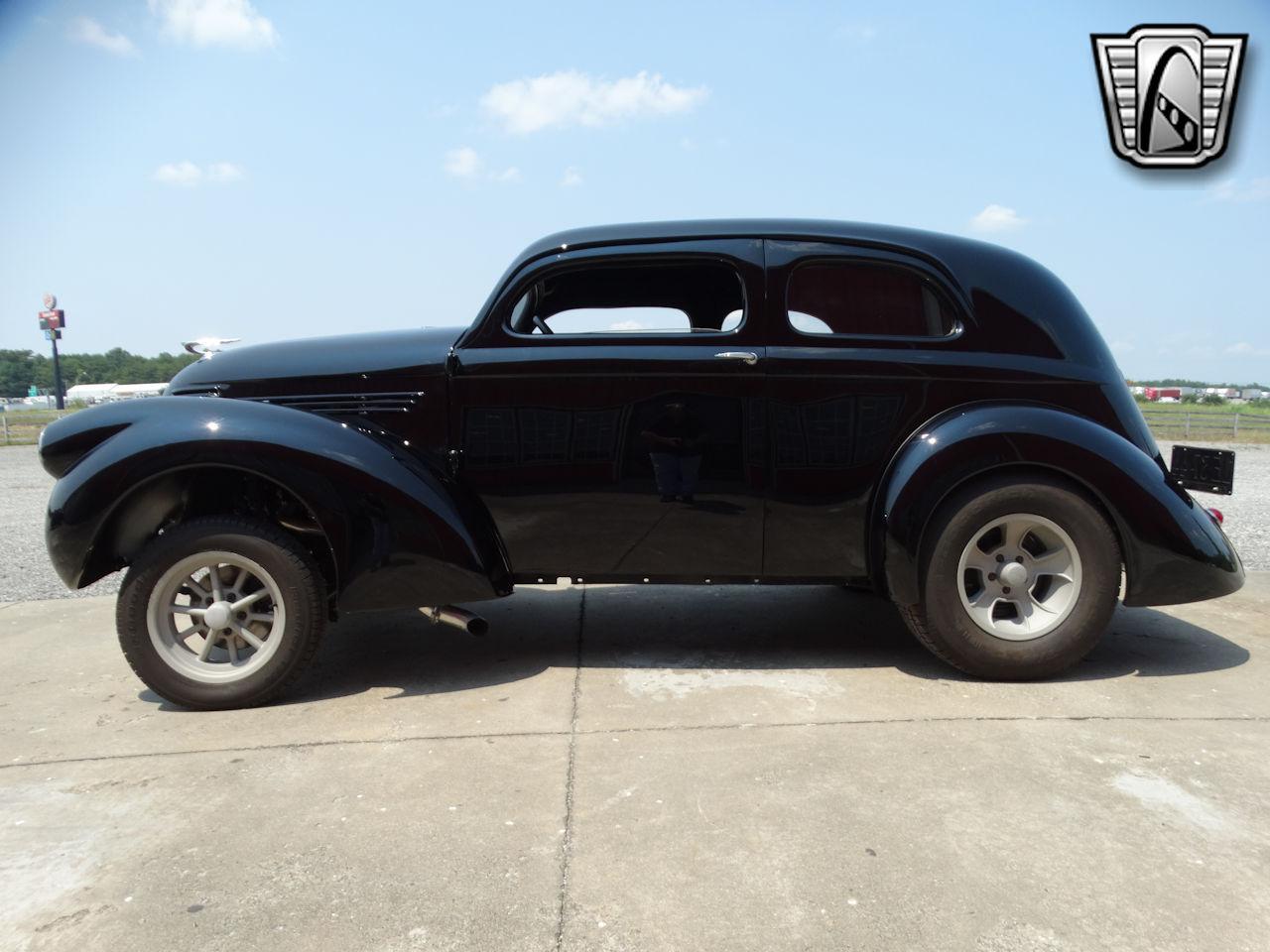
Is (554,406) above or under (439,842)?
above

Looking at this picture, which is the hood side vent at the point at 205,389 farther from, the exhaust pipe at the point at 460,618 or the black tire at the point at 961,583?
the black tire at the point at 961,583

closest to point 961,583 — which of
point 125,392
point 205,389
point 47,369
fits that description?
point 205,389

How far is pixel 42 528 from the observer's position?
26.6 feet

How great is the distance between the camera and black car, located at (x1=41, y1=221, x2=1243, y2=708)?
335 centimetres

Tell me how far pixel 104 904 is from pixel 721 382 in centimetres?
261

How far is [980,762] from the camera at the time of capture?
2746 mm

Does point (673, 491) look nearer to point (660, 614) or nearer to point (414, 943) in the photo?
point (660, 614)

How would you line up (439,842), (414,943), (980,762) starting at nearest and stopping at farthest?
(414,943) < (439,842) < (980,762)

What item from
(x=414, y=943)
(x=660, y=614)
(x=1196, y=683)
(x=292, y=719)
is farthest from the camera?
(x=660, y=614)

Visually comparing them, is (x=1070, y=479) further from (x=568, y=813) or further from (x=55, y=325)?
(x=55, y=325)

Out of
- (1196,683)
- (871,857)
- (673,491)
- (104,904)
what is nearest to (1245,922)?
(871,857)

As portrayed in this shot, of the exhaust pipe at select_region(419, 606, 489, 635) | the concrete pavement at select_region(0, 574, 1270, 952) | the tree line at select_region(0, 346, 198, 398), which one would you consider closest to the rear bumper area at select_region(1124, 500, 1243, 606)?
the concrete pavement at select_region(0, 574, 1270, 952)

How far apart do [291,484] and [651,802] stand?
186 cm

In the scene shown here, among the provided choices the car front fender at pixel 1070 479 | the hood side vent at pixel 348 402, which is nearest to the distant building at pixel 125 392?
the hood side vent at pixel 348 402
